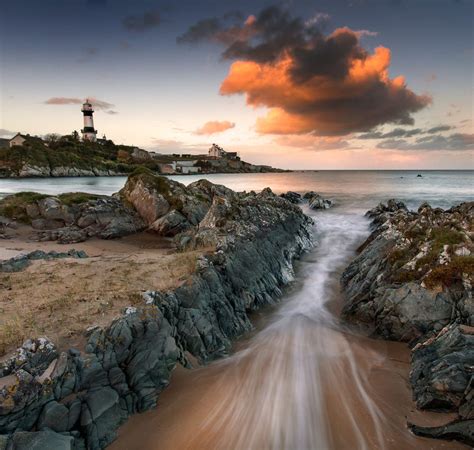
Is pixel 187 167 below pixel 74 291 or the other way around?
the other way around

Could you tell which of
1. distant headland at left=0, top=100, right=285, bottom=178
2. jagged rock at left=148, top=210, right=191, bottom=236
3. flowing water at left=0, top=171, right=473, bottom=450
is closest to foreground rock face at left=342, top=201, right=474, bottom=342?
flowing water at left=0, top=171, right=473, bottom=450

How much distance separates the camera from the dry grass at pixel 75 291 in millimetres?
7254

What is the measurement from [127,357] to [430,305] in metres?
9.25

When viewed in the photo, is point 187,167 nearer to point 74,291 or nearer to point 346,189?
point 346,189

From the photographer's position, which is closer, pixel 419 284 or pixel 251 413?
pixel 251 413

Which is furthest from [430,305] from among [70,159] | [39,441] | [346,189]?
[70,159]

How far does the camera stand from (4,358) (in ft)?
20.0

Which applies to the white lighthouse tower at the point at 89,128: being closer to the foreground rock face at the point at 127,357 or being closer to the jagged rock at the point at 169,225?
the jagged rock at the point at 169,225

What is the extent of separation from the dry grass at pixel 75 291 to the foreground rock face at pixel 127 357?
0.64 metres

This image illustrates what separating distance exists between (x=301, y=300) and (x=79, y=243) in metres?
14.4

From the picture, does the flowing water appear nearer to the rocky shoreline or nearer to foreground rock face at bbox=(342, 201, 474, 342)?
the rocky shoreline

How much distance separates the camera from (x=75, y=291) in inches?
378

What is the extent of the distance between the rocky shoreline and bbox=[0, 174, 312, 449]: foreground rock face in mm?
4506

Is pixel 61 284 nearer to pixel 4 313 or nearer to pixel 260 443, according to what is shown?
pixel 4 313
